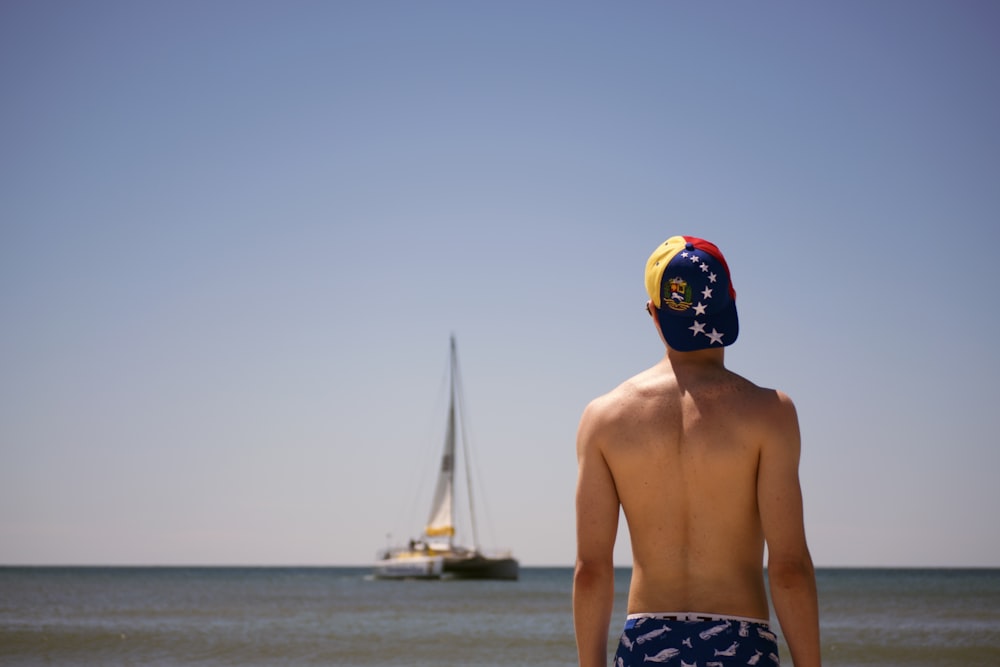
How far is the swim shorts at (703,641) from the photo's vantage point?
8.71 ft

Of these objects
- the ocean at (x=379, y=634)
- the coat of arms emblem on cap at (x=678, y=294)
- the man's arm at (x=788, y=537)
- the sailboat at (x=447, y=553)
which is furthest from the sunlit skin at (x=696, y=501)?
the sailboat at (x=447, y=553)

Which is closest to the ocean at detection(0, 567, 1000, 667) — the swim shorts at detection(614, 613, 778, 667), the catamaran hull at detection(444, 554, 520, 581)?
the swim shorts at detection(614, 613, 778, 667)

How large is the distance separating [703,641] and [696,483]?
375 mm

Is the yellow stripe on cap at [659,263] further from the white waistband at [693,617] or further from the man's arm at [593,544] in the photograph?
the white waistband at [693,617]

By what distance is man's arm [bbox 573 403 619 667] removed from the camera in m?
2.73

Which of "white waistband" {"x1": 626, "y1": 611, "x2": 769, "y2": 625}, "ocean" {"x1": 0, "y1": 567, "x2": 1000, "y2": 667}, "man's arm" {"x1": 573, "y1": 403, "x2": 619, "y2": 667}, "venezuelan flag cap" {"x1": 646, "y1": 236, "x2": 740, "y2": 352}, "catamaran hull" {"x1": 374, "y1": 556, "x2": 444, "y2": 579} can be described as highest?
"venezuelan flag cap" {"x1": 646, "y1": 236, "x2": 740, "y2": 352}

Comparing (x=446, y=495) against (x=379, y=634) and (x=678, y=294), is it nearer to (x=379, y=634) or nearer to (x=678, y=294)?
(x=379, y=634)

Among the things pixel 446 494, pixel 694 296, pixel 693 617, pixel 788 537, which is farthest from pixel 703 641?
pixel 446 494

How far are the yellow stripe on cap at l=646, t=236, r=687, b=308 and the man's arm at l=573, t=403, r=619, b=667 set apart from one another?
33 cm

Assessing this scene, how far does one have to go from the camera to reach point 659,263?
278 centimetres

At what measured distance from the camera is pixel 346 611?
1516 inches

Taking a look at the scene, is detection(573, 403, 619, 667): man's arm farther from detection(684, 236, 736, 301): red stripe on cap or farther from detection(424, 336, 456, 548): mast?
detection(424, 336, 456, 548): mast

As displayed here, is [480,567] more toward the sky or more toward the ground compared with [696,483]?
more toward the ground

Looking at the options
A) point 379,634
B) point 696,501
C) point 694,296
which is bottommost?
point 379,634
